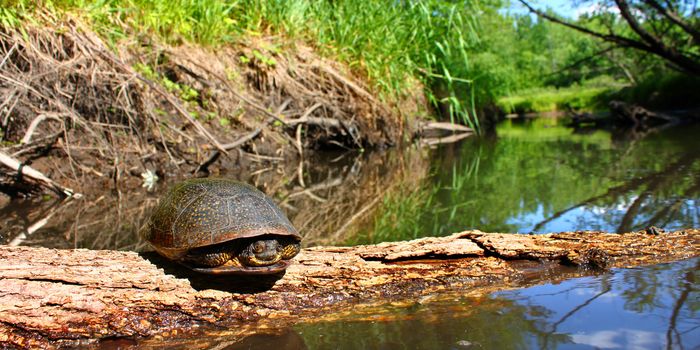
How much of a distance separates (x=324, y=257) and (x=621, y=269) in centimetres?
151

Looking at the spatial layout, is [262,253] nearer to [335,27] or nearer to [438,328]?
[438,328]

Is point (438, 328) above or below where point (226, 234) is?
below

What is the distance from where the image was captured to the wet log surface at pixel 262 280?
7.23 ft

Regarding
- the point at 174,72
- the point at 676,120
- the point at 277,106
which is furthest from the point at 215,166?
the point at 676,120

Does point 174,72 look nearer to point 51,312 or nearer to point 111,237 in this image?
point 111,237

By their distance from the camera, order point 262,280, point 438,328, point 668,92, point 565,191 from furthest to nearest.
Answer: point 668,92 < point 565,191 < point 262,280 < point 438,328

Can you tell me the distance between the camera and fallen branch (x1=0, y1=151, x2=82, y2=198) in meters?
4.97

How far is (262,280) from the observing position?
2.51 metres

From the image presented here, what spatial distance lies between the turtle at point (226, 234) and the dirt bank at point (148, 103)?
12.2 ft

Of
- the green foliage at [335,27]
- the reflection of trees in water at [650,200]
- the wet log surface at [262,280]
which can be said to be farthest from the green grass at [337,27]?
the wet log surface at [262,280]

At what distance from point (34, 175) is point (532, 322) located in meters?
4.82

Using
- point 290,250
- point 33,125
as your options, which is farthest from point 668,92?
point 290,250

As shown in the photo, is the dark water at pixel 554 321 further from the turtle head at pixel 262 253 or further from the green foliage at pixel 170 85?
the green foliage at pixel 170 85

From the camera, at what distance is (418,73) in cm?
1217
